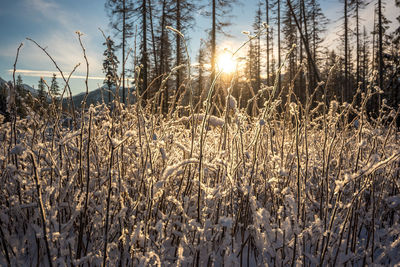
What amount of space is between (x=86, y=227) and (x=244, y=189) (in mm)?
932

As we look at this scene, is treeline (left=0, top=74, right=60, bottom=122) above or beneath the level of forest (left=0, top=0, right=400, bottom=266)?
above

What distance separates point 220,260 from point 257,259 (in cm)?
24

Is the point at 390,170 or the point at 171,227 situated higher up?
the point at 390,170

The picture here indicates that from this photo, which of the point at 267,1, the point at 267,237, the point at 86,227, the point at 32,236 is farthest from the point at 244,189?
the point at 267,1

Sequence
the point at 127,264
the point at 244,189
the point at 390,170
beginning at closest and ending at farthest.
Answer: the point at 244,189, the point at 127,264, the point at 390,170

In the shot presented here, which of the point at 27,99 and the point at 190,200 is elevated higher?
the point at 27,99

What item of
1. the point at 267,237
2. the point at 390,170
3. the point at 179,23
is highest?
the point at 179,23

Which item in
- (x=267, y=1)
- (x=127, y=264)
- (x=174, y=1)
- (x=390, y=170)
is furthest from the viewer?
(x=267, y=1)

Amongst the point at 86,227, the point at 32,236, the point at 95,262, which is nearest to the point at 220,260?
the point at 95,262

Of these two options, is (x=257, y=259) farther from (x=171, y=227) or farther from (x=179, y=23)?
(x=179, y=23)

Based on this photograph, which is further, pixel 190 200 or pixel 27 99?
pixel 27 99

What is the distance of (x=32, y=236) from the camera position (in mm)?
1217

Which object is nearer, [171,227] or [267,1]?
[171,227]

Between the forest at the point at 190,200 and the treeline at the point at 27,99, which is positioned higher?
the treeline at the point at 27,99
